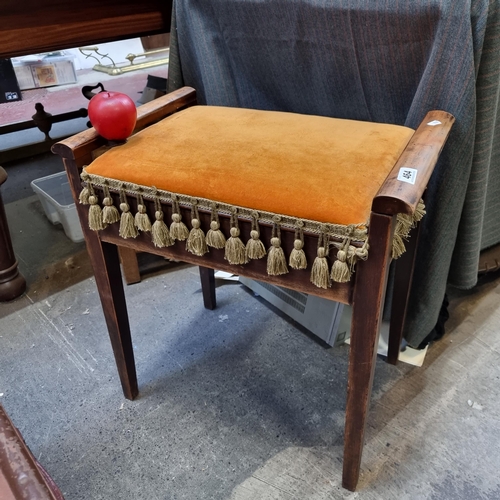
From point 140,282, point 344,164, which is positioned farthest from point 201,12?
point 140,282

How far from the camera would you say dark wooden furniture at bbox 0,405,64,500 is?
1.40 ft

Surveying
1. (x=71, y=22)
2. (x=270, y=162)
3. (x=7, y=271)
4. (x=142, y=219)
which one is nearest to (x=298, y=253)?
(x=270, y=162)

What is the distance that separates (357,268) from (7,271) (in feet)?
3.37

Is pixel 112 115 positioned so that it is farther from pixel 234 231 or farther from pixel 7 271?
pixel 7 271

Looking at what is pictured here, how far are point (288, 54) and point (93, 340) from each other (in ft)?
2.56

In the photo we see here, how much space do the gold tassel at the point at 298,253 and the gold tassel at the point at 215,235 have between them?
105 mm

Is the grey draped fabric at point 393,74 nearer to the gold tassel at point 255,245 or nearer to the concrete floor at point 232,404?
the concrete floor at point 232,404

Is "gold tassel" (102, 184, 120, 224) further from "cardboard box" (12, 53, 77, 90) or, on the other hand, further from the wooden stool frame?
"cardboard box" (12, 53, 77, 90)

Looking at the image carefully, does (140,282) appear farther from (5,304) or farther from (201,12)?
(201,12)

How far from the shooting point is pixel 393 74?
0.90 metres

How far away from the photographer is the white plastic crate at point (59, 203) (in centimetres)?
154

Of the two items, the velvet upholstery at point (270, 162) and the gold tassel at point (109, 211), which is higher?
the velvet upholstery at point (270, 162)

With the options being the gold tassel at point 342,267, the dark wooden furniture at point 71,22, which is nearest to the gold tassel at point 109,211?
the gold tassel at point 342,267

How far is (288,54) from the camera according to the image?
1006mm
